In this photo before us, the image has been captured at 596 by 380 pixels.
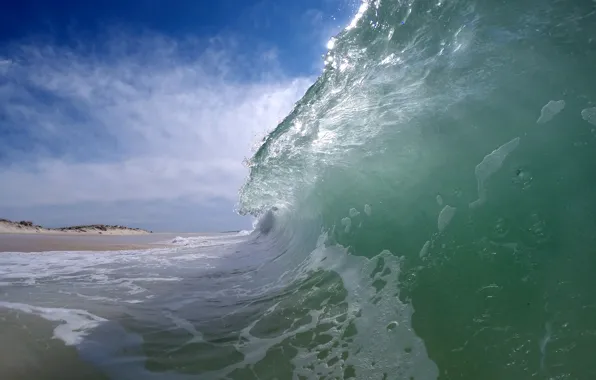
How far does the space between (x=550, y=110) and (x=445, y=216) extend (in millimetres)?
919

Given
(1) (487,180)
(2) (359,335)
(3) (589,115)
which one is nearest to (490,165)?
(1) (487,180)

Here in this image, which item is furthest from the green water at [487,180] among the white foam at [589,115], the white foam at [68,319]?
the white foam at [68,319]

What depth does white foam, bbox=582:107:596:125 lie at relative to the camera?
223 cm

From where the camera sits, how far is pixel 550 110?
246 cm

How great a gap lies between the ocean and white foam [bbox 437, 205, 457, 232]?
0.05 feet

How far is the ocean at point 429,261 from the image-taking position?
6.70 ft

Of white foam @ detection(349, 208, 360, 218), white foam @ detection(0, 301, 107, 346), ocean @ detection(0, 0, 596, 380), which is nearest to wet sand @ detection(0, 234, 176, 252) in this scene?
ocean @ detection(0, 0, 596, 380)

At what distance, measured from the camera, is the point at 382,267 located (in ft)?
10.1

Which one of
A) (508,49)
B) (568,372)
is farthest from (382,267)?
(508,49)

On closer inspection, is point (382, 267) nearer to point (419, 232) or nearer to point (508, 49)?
point (419, 232)

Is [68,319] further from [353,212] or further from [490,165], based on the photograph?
[490,165]

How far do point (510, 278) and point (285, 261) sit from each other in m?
3.75

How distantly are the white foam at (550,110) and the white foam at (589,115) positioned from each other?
0.14 m

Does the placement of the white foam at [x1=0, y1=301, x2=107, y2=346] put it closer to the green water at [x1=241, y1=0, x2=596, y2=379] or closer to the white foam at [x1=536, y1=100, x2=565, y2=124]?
the green water at [x1=241, y1=0, x2=596, y2=379]
